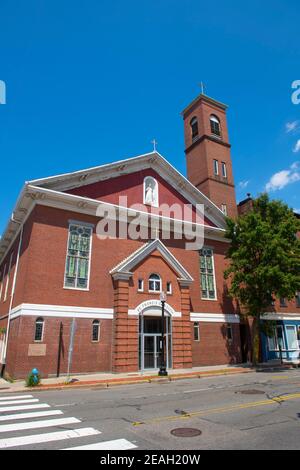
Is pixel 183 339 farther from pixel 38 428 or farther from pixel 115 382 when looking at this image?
pixel 38 428

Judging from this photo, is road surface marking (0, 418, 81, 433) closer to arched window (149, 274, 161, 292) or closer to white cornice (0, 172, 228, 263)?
white cornice (0, 172, 228, 263)

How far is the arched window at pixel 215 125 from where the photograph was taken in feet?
112

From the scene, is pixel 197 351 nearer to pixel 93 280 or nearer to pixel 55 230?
pixel 93 280

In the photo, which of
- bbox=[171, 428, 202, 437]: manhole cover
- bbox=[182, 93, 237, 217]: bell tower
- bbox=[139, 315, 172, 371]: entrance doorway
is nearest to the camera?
bbox=[171, 428, 202, 437]: manhole cover

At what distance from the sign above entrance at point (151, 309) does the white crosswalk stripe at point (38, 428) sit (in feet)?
33.5

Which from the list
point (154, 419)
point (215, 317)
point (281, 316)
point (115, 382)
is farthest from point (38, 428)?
point (281, 316)

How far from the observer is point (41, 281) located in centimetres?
1838

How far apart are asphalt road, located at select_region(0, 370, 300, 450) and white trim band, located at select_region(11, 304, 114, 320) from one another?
17.9 ft

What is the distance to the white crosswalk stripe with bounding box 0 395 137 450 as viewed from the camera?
591 centimetres

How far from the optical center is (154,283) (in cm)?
2175

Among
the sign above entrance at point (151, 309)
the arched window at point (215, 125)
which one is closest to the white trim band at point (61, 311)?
the sign above entrance at point (151, 309)

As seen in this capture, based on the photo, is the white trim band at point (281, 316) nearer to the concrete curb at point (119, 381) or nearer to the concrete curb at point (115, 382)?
the concrete curb at point (119, 381)

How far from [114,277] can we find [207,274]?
8.37 metres

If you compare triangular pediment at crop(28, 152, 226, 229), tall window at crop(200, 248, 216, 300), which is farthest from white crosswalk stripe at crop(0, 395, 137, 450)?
tall window at crop(200, 248, 216, 300)
